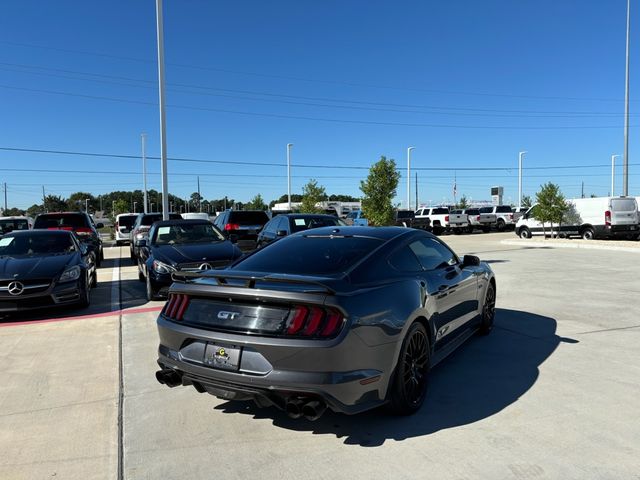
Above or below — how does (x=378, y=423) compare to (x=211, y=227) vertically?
below

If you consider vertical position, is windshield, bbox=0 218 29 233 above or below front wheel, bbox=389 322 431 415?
above

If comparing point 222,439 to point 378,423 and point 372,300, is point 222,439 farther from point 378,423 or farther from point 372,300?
point 372,300

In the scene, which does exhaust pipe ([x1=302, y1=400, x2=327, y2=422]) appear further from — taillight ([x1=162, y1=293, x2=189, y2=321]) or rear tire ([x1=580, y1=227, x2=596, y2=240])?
rear tire ([x1=580, y1=227, x2=596, y2=240])

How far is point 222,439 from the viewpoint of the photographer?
344cm

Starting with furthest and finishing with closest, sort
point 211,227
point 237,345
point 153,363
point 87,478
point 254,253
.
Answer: point 211,227 → point 153,363 → point 254,253 → point 237,345 → point 87,478

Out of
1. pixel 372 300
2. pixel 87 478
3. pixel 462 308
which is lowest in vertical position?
pixel 87 478

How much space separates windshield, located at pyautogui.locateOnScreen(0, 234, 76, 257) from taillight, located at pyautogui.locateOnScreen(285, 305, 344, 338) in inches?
280

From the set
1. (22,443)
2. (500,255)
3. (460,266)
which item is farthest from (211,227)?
(500,255)

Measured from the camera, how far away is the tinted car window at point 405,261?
408 centimetres

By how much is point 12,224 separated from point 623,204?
84.2 feet

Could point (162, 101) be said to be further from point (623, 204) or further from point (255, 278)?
point (623, 204)

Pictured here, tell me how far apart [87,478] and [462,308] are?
12.1 feet

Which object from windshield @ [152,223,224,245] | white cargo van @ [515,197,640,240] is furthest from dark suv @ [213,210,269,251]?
white cargo van @ [515,197,640,240]

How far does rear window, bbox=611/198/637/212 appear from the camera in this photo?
876 inches
